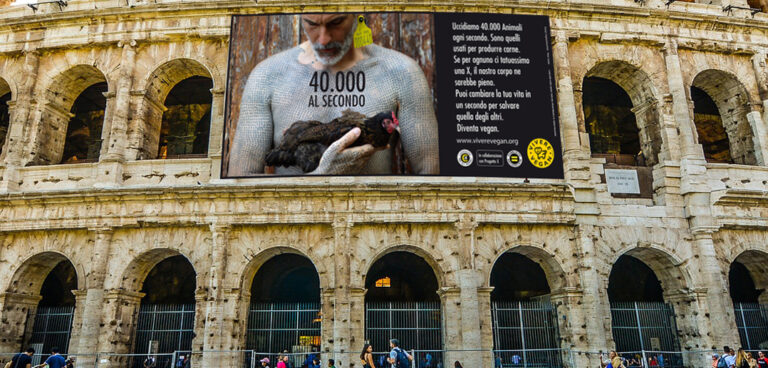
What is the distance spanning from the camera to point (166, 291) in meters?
15.7

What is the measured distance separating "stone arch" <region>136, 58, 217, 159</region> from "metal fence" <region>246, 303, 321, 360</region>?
17.6 ft

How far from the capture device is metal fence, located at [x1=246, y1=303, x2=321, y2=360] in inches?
502

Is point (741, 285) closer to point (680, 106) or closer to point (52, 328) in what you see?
point (680, 106)

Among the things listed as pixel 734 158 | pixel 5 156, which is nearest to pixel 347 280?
pixel 5 156

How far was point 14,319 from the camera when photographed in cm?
1290

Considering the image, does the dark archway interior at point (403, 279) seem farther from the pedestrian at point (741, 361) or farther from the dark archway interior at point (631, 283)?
the pedestrian at point (741, 361)

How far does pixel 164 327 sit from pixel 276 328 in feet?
9.70

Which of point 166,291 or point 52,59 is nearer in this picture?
point 52,59

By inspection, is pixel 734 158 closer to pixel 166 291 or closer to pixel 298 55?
pixel 298 55

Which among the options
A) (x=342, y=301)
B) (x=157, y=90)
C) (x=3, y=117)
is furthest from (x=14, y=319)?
(x=342, y=301)

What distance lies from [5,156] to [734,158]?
20.5 m

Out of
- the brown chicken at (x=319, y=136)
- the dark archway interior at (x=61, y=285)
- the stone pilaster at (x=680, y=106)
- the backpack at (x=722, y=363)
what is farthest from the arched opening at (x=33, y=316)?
the stone pilaster at (x=680, y=106)

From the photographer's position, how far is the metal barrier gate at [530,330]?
12.7 m

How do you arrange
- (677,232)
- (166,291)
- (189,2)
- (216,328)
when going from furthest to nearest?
(166,291) → (189,2) → (677,232) → (216,328)
